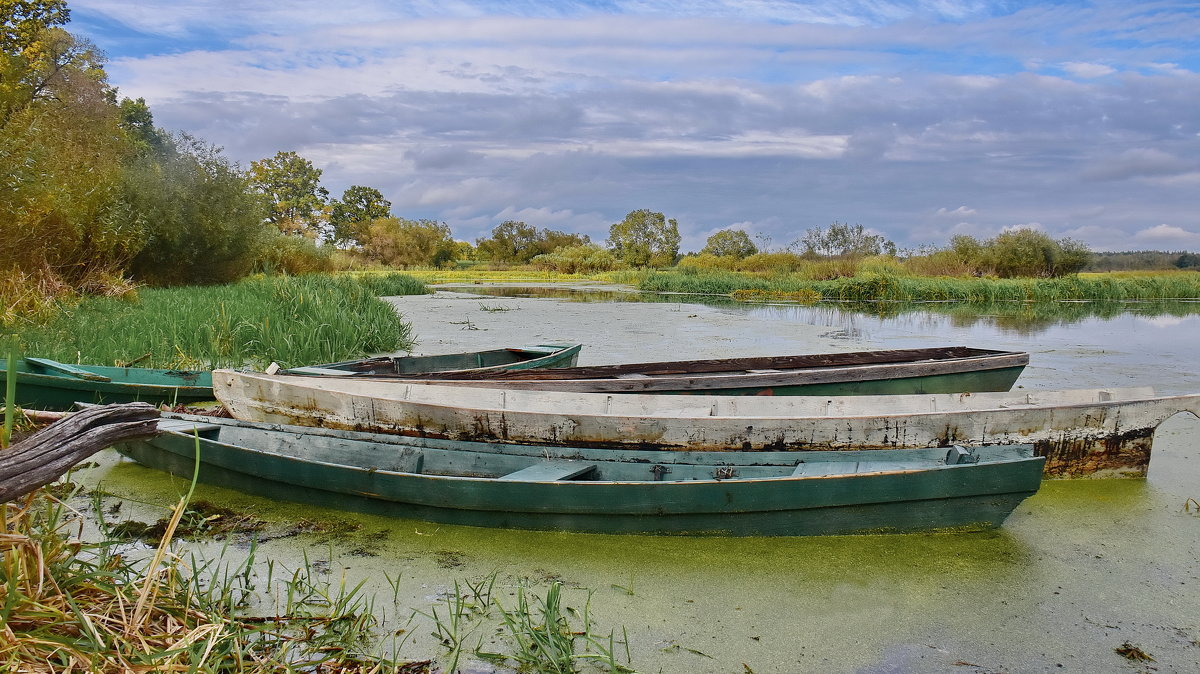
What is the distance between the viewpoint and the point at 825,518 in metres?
3.37

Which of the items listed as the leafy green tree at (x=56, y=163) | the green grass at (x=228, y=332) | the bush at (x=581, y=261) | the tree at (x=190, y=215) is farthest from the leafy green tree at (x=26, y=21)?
the bush at (x=581, y=261)

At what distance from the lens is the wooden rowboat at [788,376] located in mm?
5246

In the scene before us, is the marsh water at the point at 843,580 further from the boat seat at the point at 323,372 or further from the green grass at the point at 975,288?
the green grass at the point at 975,288

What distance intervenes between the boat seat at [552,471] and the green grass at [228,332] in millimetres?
4719

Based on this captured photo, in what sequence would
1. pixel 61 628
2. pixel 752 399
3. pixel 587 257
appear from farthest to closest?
pixel 587 257
pixel 752 399
pixel 61 628

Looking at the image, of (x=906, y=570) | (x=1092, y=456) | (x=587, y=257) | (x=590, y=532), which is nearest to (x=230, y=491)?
(x=590, y=532)

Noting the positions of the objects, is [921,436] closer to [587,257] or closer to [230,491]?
[230,491]

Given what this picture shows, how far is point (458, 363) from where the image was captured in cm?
687

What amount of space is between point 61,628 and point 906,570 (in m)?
3.01

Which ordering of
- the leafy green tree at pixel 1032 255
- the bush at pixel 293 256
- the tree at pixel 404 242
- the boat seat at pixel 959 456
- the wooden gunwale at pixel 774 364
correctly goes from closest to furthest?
1. the boat seat at pixel 959 456
2. the wooden gunwale at pixel 774 364
3. the bush at pixel 293 256
4. the leafy green tree at pixel 1032 255
5. the tree at pixel 404 242

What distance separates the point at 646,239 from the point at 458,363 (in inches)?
1524

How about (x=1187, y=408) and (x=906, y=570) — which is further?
(x=1187, y=408)

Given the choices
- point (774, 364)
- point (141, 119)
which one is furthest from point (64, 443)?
point (141, 119)

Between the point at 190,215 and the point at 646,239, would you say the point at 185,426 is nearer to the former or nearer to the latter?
the point at 190,215
